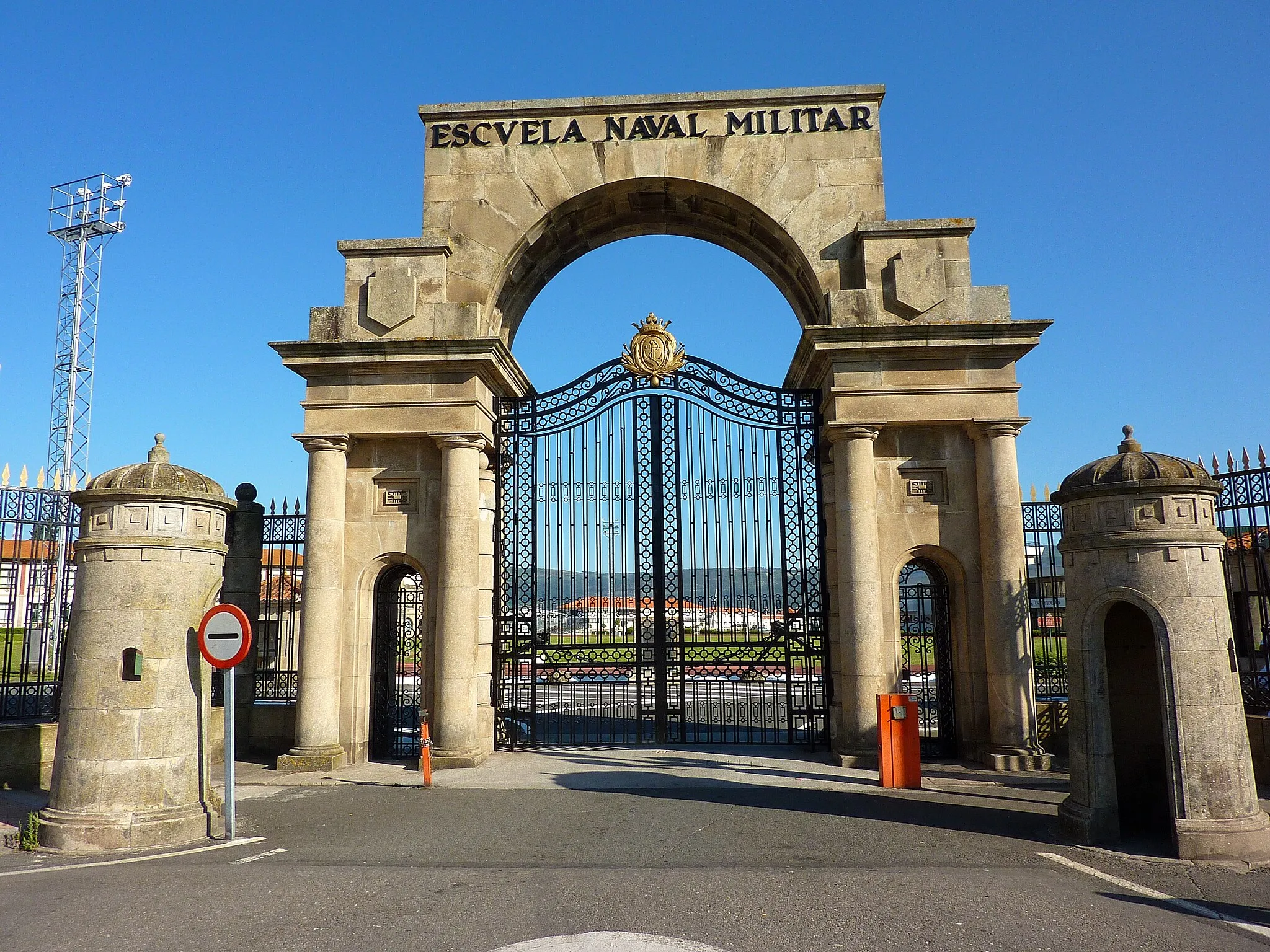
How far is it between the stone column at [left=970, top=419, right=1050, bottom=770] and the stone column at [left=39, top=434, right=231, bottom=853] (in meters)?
9.61

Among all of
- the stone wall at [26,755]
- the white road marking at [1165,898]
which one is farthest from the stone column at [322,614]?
the white road marking at [1165,898]

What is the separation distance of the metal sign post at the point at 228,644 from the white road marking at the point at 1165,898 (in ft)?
23.7

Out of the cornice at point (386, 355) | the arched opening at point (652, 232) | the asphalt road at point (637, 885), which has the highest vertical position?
the arched opening at point (652, 232)

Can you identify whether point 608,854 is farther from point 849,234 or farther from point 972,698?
point 849,234

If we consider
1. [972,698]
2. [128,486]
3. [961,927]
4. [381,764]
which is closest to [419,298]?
[128,486]

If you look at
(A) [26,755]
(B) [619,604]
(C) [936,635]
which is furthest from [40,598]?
(C) [936,635]

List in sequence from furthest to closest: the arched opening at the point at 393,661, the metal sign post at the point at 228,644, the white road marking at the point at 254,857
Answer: the arched opening at the point at 393,661
the metal sign post at the point at 228,644
the white road marking at the point at 254,857

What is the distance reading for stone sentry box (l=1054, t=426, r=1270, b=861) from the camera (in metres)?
7.30

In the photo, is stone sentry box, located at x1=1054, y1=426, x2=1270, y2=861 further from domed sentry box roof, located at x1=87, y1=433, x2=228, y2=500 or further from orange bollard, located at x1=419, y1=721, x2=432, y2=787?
domed sentry box roof, located at x1=87, y1=433, x2=228, y2=500

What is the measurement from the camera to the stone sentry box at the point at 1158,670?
23.9ft

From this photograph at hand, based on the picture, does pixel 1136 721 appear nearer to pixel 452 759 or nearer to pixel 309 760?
pixel 452 759

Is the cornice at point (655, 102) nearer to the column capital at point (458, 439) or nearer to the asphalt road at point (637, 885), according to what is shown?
the column capital at point (458, 439)

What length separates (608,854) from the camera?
288 inches

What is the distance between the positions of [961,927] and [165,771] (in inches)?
270
